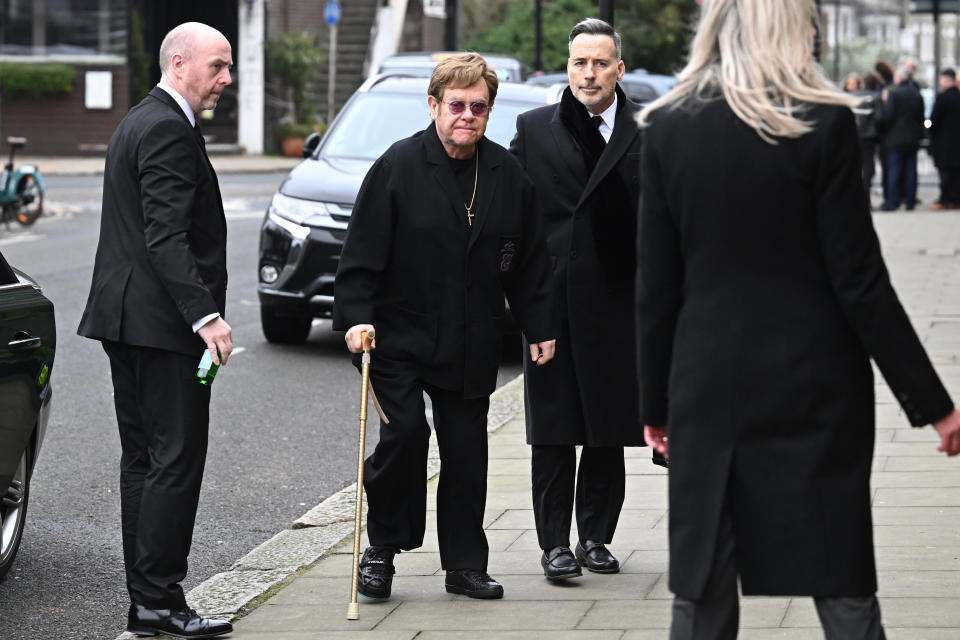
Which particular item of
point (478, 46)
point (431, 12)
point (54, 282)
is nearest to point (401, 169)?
point (54, 282)

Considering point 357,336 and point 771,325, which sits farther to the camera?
point 357,336

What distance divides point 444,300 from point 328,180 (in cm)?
621

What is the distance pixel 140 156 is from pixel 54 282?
10109 mm

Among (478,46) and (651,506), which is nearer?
(651,506)

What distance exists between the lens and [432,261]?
18.3 feet

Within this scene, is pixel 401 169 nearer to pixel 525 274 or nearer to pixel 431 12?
pixel 525 274

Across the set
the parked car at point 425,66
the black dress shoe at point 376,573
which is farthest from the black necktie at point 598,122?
→ the parked car at point 425,66

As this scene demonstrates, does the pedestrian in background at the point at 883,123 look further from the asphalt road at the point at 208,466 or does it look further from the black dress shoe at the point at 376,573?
the black dress shoe at the point at 376,573

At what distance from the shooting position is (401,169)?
5.60 metres

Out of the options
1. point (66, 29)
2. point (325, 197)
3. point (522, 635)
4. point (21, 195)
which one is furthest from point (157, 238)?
point (66, 29)

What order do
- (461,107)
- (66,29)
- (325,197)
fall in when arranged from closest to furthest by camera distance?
(461,107), (325,197), (66,29)

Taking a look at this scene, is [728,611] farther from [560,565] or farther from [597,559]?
[597,559]

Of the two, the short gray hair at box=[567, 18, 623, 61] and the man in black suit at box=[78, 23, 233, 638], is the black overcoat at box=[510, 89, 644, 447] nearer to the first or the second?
the short gray hair at box=[567, 18, 623, 61]

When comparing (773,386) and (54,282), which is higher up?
(773,386)
